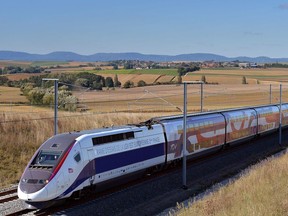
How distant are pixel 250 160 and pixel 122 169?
11.8 metres

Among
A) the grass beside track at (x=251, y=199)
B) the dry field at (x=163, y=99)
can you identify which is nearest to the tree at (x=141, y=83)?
the dry field at (x=163, y=99)

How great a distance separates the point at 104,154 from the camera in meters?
19.6

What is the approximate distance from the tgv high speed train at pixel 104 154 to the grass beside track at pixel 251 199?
4619 mm

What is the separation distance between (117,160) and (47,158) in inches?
151

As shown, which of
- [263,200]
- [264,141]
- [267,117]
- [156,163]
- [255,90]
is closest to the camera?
[263,200]

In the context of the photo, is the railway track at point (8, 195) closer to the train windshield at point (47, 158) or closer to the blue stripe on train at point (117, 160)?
the train windshield at point (47, 158)

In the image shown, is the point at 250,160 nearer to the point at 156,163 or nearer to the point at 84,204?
the point at 156,163

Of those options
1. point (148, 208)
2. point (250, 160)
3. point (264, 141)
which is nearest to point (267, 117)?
point (264, 141)

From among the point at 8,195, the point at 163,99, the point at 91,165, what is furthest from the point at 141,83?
the point at 91,165

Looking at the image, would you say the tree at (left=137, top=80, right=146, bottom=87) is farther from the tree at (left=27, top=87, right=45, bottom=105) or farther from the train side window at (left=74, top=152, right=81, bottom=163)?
the train side window at (left=74, top=152, right=81, bottom=163)

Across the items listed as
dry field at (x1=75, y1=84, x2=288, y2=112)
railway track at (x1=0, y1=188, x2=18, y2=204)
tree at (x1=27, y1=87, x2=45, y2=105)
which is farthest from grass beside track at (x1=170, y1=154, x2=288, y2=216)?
tree at (x1=27, y1=87, x2=45, y2=105)

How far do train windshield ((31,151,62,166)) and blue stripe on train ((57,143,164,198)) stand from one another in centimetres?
124

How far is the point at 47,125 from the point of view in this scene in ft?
95.9

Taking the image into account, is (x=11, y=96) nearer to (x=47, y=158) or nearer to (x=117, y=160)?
(x=117, y=160)
